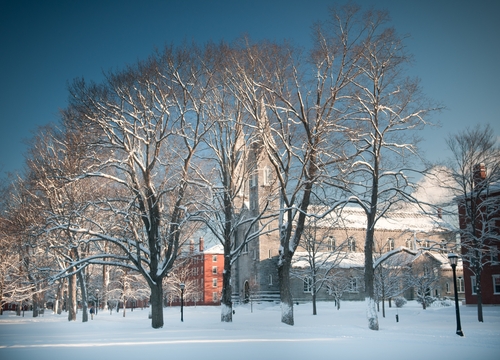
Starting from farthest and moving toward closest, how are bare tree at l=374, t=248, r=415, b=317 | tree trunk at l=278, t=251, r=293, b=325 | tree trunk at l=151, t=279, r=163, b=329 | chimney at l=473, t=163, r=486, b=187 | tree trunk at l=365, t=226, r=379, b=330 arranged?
bare tree at l=374, t=248, r=415, b=317
chimney at l=473, t=163, r=486, b=187
tree trunk at l=151, t=279, r=163, b=329
tree trunk at l=278, t=251, r=293, b=325
tree trunk at l=365, t=226, r=379, b=330

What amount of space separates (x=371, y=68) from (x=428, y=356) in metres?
13.8

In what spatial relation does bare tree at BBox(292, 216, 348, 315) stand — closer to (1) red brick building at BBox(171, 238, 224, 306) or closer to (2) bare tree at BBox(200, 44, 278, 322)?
(2) bare tree at BBox(200, 44, 278, 322)

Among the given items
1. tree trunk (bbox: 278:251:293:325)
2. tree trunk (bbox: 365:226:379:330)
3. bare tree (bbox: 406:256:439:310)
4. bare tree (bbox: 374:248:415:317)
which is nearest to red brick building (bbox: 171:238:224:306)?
bare tree (bbox: 374:248:415:317)

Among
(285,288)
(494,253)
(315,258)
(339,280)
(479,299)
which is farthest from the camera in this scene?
(315,258)

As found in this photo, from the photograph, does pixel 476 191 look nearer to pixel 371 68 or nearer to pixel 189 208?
pixel 371 68

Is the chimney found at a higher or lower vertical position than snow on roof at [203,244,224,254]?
higher

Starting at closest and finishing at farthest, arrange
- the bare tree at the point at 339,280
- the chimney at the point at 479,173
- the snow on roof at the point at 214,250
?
the chimney at the point at 479,173 → the bare tree at the point at 339,280 → the snow on roof at the point at 214,250

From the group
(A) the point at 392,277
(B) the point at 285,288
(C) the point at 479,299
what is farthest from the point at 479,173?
(B) the point at 285,288

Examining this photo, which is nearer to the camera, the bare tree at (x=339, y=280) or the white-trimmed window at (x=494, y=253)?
the white-trimmed window at (x=494, y=253)

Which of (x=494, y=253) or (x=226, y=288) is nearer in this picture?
(x=226, y=288)

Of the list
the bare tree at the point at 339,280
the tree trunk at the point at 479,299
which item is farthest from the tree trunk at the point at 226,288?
the bare tree at the point at 339,280

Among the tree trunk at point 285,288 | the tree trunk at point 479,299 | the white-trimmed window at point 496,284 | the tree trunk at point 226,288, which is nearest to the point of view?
the tree trunk at point 285,288

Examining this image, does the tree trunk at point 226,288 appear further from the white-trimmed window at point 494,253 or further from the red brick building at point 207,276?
the red brick building at point 207,276

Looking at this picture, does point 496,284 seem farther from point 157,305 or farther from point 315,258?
point 157,305
